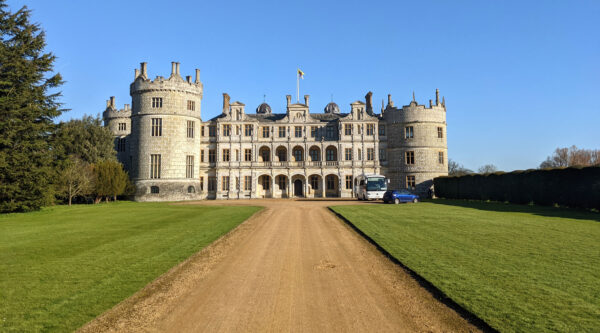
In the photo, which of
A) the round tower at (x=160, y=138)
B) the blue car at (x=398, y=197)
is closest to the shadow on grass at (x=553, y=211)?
the blue car at (x=398, y=197)

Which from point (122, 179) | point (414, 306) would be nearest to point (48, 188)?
point (122, 179)

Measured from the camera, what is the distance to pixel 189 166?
147 feet

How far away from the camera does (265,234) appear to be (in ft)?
47.9

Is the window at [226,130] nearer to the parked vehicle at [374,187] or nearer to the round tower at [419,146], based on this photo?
the parked vehicle at [374,187]

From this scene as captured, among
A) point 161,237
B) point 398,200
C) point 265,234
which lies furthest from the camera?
point 398,200

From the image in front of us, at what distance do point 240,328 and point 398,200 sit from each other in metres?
28.7

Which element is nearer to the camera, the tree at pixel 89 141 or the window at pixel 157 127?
the tree at pixel 89 141

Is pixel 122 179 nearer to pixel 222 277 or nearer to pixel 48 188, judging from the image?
pixel 48 188

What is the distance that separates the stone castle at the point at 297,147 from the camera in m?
46.2

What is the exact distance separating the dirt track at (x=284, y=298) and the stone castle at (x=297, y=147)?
3711 cm

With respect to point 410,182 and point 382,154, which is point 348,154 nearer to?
point 382,154

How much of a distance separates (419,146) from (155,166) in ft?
121

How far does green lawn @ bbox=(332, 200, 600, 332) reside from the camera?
17.5 ft

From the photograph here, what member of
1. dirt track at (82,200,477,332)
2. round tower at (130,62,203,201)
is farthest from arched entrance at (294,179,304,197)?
dirt track at (82,200,477,332)
